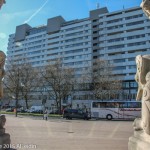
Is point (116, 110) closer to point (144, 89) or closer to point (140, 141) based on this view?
point (140, 141)

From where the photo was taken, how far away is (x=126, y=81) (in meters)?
83.8

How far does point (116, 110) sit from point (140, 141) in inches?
1416

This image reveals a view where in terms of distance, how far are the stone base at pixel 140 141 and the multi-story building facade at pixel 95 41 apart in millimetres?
70385

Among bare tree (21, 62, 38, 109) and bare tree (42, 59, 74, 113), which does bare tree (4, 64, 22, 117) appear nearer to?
bare tree (21, 62, 38, 109)

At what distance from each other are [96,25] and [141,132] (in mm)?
93742

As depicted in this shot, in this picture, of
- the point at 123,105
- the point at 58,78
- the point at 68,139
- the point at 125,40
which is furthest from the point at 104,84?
the point at 68,139

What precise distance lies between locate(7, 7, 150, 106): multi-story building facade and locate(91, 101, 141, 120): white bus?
38.4 m

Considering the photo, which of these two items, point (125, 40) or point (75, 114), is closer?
point (75, 114)

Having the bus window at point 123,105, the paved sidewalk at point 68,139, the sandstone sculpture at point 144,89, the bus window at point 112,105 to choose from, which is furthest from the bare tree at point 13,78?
the sandstone sculpture at point 144,89

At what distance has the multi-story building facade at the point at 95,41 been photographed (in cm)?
8506

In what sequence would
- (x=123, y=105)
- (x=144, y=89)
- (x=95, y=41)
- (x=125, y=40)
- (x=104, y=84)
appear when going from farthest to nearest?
(x=95, y=41) → (x=125, y=40) → (x=104, y=84) → (x=123, y=105) → (x=144, y=89)

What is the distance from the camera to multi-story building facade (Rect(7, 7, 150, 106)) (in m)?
85.1

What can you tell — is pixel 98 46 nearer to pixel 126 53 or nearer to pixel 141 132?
pixel 126 53

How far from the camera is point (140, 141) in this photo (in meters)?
5.04
